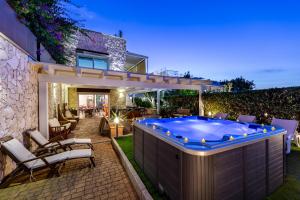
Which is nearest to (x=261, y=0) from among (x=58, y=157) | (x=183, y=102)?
(x=183, y=102)

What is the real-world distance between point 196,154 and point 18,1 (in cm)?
791

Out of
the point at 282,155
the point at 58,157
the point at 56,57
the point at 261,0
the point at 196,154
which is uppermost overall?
the point at 261,0

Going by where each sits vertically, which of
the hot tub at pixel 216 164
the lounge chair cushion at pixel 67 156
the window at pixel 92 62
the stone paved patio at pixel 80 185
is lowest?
the stone paved patio at pixel 80 185

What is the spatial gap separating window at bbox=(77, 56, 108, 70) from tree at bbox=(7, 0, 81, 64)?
73.3 inches

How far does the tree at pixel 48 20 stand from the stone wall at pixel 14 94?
1.87 m

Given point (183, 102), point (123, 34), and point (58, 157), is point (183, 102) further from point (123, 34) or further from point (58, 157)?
point (58, 157)

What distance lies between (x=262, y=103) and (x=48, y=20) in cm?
1231

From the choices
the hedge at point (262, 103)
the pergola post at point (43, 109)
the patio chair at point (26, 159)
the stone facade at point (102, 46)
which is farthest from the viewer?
the stone facade at point (102, 46)

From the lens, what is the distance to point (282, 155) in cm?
346

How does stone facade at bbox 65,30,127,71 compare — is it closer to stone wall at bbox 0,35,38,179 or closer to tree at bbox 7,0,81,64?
tree at bbox 7,0,81,64

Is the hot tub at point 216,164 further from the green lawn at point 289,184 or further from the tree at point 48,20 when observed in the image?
the tree at point 48,20

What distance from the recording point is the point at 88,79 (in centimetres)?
744

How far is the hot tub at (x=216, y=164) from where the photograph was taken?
228 cm

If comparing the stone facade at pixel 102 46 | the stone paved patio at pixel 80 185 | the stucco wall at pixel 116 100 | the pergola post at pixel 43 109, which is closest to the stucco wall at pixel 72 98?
the stone facade at pixel 102 46
